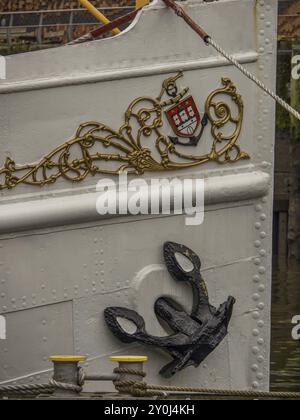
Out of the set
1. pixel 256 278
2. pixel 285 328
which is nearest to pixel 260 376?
pixel 256 278

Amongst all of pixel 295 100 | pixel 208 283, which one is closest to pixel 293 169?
pixel 295 100

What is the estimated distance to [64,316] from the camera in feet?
29.0

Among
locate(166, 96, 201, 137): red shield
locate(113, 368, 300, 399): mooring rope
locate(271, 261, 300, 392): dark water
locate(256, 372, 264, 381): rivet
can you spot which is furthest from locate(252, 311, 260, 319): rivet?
locate(271, 261, 300, 392): dark water

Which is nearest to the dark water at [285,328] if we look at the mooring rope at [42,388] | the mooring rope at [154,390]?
the mooring rope at [154,390]

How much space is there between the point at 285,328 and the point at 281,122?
7.47 metres

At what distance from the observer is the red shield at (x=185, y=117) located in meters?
9.00

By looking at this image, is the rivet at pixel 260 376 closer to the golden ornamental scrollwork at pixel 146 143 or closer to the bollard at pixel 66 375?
the golden ornamental scrollwork at pixel 146 143

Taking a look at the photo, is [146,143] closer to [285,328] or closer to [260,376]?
[260,376]

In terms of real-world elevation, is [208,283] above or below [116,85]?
below

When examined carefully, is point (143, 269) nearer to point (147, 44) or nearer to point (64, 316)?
point (64, 316)

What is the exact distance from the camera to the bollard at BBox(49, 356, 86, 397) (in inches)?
316

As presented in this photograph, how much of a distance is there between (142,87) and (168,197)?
580 millimetres

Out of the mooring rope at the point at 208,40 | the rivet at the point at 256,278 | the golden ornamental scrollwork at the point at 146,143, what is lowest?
the rivet at the point at 256,278

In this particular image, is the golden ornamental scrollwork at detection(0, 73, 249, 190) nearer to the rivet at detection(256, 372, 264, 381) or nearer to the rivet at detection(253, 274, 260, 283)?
the rivet at detection(253, 274, 260, 283)
